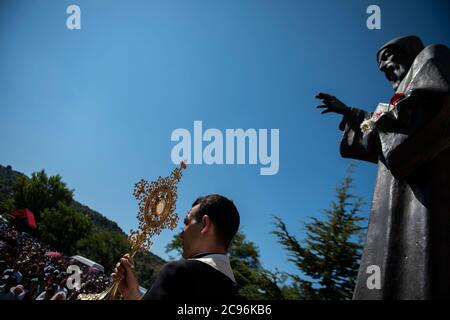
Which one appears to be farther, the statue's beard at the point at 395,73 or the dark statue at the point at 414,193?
the statue's beard at the point at 395,73

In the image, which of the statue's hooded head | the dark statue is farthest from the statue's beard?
the dark statue

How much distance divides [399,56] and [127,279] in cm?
342

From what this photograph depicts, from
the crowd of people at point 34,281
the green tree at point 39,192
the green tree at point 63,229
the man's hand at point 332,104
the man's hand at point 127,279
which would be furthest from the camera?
the green tree at point 39,192

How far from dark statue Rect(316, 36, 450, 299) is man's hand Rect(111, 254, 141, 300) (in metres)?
1.76

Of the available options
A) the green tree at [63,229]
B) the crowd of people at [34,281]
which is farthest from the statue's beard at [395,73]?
the green tree at [63,229]

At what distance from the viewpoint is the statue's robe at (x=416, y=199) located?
2580mm

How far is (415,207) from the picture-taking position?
9.25 ft

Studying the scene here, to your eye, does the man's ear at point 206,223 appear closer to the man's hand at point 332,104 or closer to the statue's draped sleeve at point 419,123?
the statue's draped sleeve at point 419,123

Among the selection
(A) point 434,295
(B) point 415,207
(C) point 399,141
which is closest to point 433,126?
(C) point 399,141

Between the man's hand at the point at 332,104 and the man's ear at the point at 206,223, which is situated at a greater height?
the man's hand at the point at 332,104

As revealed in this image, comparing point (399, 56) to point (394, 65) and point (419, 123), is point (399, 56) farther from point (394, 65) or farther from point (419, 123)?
point (419, 123)

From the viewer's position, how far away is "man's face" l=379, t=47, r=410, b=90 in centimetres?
370

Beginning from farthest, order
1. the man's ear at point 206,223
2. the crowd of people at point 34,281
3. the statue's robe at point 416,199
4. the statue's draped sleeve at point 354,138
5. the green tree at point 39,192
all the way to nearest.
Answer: the green tree at point 39,192
the crowd of people at point 34,281
the statue's draped sleeve at point 354,138
the statue's robe at point 416,199
the man's ear at point 206,223

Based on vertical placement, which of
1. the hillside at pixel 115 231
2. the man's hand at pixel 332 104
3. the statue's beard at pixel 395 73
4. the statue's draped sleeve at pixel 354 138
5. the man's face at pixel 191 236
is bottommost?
the hillside at pixel 115 231
